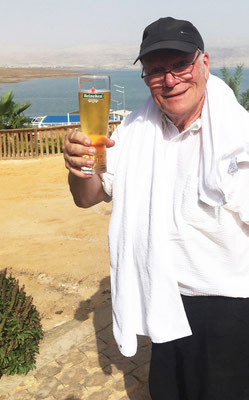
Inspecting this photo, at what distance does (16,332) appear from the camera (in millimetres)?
3600

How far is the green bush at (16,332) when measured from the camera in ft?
11.5

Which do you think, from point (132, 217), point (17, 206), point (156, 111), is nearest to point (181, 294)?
point (132, 217)

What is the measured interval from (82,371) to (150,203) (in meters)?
1.84

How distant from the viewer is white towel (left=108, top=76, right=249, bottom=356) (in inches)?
80.3

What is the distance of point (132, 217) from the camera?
87.9 inches

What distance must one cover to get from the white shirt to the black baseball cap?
330 mm

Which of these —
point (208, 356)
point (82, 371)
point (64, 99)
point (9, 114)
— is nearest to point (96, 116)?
point (208, 356)

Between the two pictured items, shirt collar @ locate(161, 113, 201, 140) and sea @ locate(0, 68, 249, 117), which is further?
sea @ locate(0, 68, 249, 117)

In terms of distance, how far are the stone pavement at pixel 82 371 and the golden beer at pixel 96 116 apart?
190 centimetres

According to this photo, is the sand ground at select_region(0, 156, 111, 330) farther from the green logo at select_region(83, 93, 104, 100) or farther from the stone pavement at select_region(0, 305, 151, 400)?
the green logo at select_region(83, 93, 104, 100)

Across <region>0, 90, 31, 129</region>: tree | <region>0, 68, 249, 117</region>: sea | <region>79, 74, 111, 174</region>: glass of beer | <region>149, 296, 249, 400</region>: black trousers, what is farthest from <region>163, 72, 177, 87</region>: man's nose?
<region>0, 68, 249, 117</region>: sea

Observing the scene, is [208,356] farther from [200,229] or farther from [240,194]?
[240,194]

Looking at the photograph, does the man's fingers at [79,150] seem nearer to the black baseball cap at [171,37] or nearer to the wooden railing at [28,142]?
the black baseball cap at [171,37]

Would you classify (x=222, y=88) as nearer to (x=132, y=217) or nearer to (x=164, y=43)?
(x=164, y=43)
